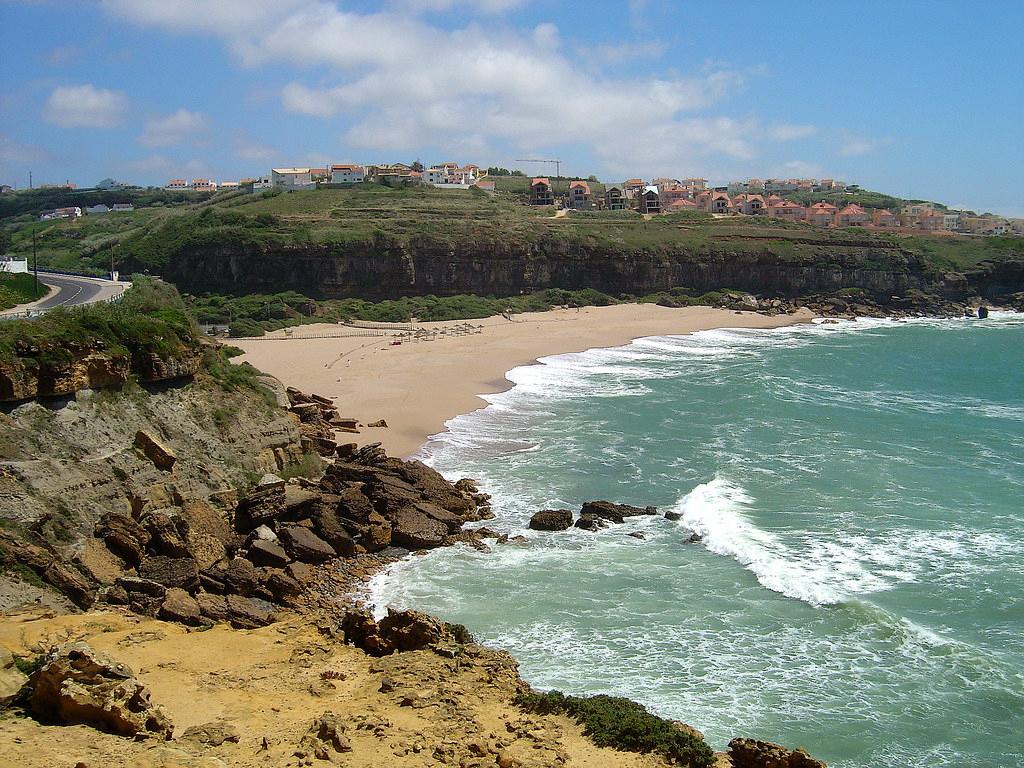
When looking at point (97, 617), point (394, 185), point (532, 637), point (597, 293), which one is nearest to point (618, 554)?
point (532, 637)

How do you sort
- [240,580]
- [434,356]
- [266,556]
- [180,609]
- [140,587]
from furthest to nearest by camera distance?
[434,356]
[266,556]
[240,580]
[140,587]
[180,609]

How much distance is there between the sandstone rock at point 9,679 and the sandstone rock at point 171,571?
15.4 feet

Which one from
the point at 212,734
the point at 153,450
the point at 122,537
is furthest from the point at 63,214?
the point at 212,734

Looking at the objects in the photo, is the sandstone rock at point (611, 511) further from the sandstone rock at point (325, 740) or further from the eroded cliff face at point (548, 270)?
the eroded cliff face at point (548, 270)

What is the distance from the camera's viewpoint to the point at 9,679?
11.8 meters

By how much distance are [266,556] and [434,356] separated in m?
29.5

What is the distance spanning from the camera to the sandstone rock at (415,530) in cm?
2142

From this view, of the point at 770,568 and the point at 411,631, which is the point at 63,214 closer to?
the point at 770,568

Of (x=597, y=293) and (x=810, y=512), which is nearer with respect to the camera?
(x=810, y=512)

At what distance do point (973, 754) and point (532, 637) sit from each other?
7358 millimetres

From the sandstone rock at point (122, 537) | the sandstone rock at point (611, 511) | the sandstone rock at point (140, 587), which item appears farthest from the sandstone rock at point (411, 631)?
the sandstone rock at point (611, 511)

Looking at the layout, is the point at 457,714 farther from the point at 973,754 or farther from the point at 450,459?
the point at 450,459

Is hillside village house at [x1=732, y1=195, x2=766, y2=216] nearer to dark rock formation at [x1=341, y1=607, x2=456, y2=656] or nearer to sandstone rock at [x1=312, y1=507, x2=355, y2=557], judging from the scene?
sandstone rock at [x1=312, y1=507, x2=355, y2=557]

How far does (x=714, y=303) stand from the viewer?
75938 millimetres
